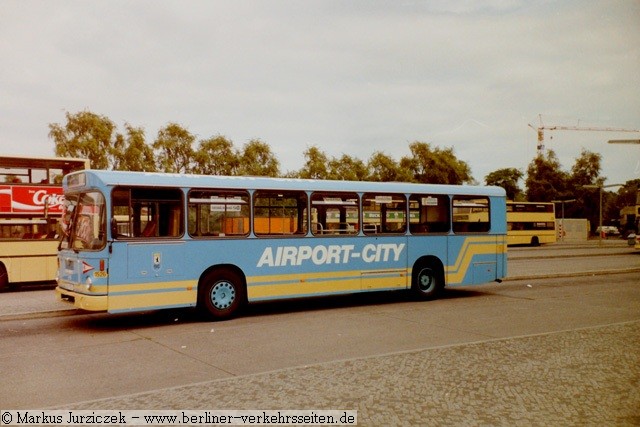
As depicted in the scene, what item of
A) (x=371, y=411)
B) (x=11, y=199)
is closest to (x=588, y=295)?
(x=371, y=411)

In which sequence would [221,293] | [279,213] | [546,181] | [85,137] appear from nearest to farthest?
[221,293]
[279,213]
[85,137]
[546,181]

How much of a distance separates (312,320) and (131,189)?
14.2 ft

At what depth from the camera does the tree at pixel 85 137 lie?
39031 millimetres

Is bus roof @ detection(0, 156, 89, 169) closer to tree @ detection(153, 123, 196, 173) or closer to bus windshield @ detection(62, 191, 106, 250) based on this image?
bus windshield @ detection(62, 191, 106, 250)

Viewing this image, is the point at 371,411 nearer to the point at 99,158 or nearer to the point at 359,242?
the point at 359,242

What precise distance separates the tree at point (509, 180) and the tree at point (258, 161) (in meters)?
54.2

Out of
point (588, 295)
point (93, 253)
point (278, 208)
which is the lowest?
point (588, 295)

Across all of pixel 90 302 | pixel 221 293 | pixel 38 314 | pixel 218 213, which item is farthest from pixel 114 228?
pixel 38 314

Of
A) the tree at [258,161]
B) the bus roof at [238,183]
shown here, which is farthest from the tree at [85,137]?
the bus roof at [238,183]

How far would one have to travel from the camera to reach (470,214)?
16406mm

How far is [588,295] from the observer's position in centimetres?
1623

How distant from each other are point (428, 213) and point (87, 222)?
26.9 feet

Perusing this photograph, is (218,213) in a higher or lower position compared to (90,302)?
higher

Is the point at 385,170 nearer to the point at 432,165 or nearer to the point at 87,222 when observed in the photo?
the point at 432,165
